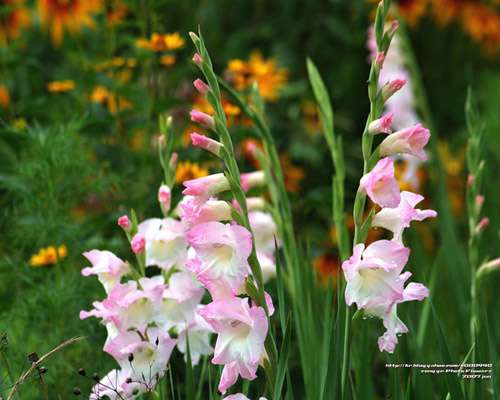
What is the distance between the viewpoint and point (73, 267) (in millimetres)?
2736

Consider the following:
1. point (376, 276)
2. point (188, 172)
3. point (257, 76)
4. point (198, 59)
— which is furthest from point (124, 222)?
point (257, 76)

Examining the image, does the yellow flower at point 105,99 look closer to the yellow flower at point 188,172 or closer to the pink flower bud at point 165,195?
the yellow flower at point 188,172

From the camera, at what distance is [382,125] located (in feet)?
4.99

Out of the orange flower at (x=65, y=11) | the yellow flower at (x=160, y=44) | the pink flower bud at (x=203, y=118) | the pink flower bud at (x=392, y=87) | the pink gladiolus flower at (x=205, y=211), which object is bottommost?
the pink gladiolus flower at (x=205, y=211)

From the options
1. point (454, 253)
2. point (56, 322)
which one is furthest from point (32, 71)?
point (454, 253)

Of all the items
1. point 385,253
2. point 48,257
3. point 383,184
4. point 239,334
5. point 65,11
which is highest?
point 65,11

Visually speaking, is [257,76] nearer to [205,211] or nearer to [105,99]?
[105,99]

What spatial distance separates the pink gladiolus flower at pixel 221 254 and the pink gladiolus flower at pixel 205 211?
29 millimetres

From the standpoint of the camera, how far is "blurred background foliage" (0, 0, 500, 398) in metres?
2.55

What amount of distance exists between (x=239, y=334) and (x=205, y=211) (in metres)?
0.22

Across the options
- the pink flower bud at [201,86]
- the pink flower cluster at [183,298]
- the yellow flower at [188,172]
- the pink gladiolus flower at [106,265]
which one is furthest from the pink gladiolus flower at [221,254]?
the yellow flower at [188,172]

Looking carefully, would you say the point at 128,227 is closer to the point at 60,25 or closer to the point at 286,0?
the point at 60,25

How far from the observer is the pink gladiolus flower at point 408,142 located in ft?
5.08

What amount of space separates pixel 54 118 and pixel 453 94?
2776mm
